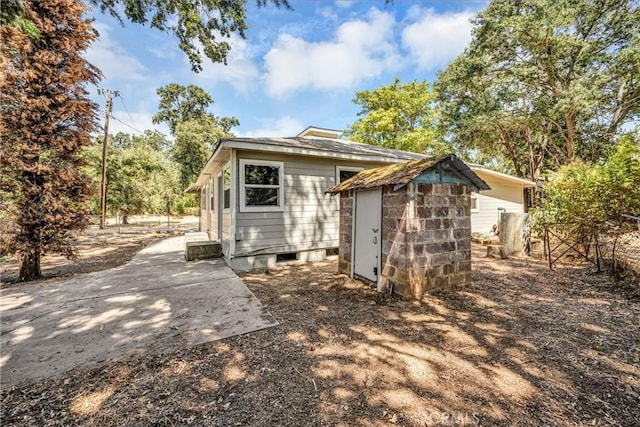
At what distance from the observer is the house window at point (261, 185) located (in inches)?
245

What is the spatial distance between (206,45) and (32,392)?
4389 millimetres

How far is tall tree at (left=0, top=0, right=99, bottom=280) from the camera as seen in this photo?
17.0 ft

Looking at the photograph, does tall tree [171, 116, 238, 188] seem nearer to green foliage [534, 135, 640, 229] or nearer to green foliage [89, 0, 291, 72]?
green foliage [89, 0, 291, 72]

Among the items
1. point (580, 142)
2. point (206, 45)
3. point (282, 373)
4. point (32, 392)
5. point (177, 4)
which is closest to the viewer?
point (32, 392)

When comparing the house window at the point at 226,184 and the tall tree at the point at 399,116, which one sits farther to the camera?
the tall tree at the point at 399,116

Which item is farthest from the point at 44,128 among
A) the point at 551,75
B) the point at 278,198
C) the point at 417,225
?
the point at 551,75

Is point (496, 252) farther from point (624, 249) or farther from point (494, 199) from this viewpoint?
point (494, 199)

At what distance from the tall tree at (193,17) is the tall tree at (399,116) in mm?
17906

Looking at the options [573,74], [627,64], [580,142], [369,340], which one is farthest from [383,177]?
[580,142]

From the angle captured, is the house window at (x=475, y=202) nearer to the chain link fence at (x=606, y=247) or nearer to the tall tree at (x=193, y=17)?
the chain link fence at (x=606, y=247)

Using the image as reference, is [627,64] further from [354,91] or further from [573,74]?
[354,91]

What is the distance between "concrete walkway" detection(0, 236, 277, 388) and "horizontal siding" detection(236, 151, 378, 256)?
1.17 m

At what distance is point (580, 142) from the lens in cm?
1514

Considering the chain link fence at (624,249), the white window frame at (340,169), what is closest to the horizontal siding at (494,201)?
the chain link fence at (624,249)
